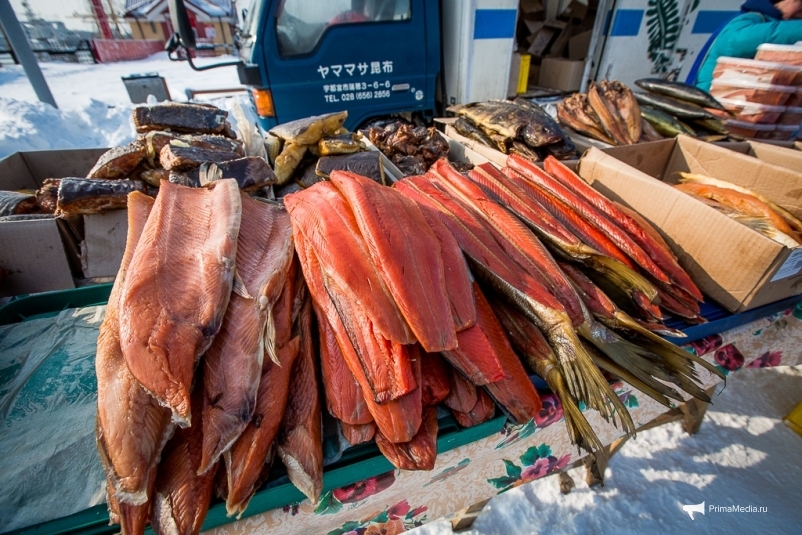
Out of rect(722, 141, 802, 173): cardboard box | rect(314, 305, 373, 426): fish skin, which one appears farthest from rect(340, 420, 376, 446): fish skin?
→ rect(722, 141, 802, 173): cardboard box

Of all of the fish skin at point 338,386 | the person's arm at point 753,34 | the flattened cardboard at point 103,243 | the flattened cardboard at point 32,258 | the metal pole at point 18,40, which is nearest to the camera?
the fish skin at point 338,386

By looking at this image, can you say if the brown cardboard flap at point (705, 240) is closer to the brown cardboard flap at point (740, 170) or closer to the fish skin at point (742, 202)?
the fish skin at point (742, 202)

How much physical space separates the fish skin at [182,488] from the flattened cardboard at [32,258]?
1.98 metres

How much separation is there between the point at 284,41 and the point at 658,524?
5.79m

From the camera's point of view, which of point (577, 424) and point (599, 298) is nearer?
A: point (577, 424)

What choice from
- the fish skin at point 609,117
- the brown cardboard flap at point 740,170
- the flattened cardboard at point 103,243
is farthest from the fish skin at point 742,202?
the flattened cardboard at point 103,243

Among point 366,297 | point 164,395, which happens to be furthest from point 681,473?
point 164,395

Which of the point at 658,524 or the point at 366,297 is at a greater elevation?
the point at 366,297

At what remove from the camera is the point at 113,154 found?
2.50 m

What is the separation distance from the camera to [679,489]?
91.7 inches

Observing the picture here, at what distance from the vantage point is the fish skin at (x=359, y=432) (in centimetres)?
113

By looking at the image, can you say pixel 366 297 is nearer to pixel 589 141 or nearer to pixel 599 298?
pixel 599 298

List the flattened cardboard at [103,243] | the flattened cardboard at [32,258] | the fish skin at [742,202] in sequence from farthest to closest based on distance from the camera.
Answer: the flattened cardboard at [103,243]
the flattened cardboard at [32,258]
the fish skin at [742,202]

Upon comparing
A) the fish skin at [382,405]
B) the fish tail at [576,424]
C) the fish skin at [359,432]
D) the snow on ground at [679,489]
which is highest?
the fish skin at [382,405]
